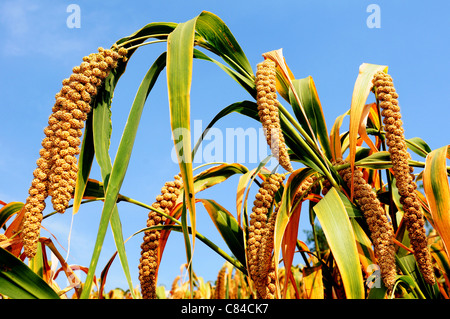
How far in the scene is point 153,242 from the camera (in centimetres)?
110

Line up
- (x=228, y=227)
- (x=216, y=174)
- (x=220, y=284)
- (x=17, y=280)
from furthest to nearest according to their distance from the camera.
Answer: (x=220, y=284) < (x=216, y=174) < (x=228, y=227) < (x=17, y=280)

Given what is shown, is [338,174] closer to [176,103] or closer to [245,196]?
[245,196]

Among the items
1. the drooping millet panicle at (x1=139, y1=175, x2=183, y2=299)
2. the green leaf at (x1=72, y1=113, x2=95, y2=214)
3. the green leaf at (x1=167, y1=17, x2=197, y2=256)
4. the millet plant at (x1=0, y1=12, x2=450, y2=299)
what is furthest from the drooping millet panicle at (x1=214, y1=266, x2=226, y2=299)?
the green leaf at (x1=167, y1=17, x2=197, y2=256)

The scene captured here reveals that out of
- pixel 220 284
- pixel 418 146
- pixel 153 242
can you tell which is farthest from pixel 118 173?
pixel 220 284

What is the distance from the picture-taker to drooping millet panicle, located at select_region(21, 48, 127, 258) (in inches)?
30.8

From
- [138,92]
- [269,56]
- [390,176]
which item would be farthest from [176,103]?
[390,176]

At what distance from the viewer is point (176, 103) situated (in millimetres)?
802

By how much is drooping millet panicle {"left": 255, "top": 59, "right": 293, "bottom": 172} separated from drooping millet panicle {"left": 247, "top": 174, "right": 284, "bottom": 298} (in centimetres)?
18

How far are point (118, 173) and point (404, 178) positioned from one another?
598 mm

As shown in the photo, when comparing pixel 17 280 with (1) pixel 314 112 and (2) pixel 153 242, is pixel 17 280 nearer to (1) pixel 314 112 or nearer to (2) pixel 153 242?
(2) pixel 153 242

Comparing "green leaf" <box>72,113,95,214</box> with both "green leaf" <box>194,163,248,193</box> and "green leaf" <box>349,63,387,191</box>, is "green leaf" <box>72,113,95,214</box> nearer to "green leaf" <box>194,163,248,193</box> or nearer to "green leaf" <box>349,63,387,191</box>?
"green leaf" <box>194,163,248,193</box>
